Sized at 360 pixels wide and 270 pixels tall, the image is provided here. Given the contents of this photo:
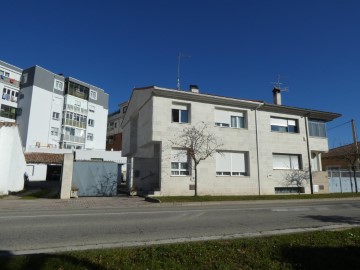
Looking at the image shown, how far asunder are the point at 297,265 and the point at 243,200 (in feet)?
44.2

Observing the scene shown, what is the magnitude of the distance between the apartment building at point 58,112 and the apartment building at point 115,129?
459 centimetres

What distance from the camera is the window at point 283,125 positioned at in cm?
2538

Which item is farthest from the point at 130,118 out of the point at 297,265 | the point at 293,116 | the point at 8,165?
the point at 297,265

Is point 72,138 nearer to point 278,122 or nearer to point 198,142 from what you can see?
point 198,142

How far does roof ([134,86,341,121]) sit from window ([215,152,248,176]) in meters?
4.09

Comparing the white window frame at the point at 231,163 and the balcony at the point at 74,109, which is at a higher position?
the balcony at the point at 74,109

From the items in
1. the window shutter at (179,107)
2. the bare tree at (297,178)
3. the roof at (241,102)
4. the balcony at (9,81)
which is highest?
the balcony at (9,81)

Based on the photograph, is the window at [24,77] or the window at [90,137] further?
the window at [90,137]

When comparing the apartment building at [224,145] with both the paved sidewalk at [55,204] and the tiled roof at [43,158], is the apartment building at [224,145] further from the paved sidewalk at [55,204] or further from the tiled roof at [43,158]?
the tiled roof at [43,158]

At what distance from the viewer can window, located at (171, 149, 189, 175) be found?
830 inches

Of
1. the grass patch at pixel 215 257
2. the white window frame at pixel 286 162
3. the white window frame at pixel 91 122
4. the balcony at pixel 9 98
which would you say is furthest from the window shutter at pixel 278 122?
the balcony at pixel 9 98

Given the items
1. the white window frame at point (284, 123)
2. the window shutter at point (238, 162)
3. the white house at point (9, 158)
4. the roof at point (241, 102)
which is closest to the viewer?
the white house at point (9, 158)

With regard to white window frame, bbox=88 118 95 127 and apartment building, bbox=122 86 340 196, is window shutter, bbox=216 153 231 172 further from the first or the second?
white window frame, bbox=88 118 95 127

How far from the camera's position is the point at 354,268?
4848 mm
